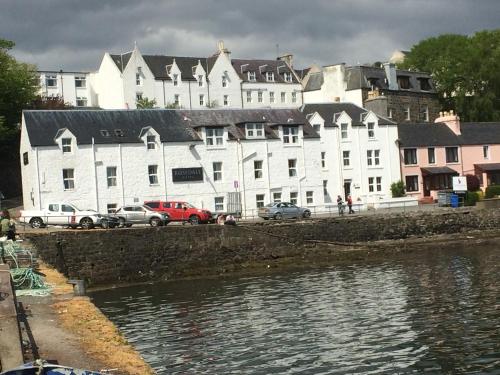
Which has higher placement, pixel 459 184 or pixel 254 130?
pixel 254 130

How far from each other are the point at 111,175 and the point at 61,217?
9638 mm

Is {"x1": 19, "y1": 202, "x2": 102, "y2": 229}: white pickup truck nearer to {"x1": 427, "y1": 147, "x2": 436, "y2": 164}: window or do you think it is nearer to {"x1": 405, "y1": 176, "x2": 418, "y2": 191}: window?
{"x1": 405, "y1": 176, "x2": 418, "y2": 191}: window

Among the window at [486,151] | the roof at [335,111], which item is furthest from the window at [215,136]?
the window at [486,151]

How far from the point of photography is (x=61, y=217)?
148 ft

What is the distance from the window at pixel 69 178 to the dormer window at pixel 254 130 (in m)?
15.4

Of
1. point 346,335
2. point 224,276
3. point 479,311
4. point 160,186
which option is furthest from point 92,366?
point 160,186

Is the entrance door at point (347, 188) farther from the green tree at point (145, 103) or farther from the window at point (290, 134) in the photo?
the green tree at point (145, 103)

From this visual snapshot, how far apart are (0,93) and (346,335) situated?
5530 cm

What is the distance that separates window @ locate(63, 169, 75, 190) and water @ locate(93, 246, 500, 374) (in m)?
Answer: 17.3

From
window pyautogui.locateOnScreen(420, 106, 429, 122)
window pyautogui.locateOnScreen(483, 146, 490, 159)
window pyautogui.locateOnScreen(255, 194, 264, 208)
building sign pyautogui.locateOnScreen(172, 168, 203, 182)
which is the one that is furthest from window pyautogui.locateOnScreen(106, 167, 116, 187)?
window pyautogui.locateOnScreen(420, 106, 429, 122)

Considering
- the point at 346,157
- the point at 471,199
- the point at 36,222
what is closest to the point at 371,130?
the point at 346,157

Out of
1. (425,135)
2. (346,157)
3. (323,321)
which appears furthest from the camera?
(425,135)

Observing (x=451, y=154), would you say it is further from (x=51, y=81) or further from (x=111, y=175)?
(x=51, y=81)

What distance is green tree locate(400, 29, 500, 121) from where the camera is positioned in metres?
91.9
